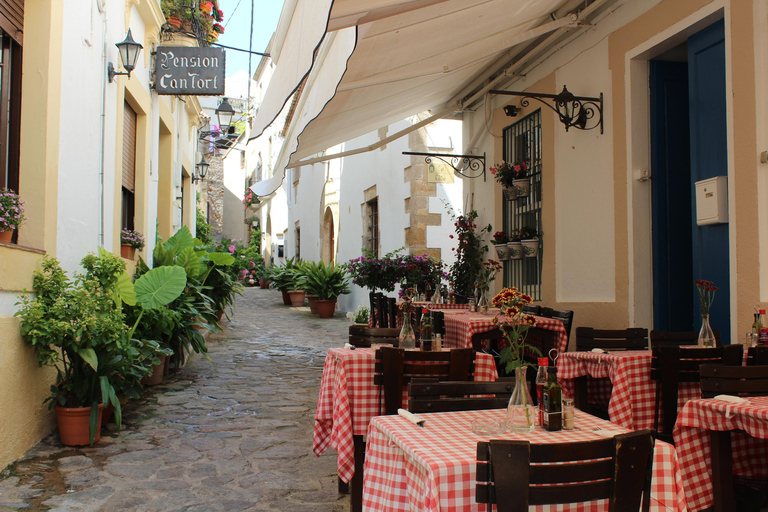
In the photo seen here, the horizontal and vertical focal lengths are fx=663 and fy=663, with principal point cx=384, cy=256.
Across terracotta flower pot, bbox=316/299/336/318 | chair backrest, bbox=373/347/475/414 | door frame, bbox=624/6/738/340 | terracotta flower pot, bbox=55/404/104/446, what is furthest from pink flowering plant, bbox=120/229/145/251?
terracotta flower pot, bbox=316/299/336/318

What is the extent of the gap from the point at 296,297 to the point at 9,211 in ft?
41.5

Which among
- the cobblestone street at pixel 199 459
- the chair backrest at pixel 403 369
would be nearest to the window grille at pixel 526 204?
the cobblestone street at pixel 199 459

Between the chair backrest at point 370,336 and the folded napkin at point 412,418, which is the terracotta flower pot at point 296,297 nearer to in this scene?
the chair backrest at point 370,336

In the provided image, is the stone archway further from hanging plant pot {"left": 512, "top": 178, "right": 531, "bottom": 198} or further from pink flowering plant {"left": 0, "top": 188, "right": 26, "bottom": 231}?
pink flowering plant {"left": 0, "top": 188, "right": 26, "bottom": 231}

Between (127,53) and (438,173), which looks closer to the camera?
(127,53)

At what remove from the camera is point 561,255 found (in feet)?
20.7

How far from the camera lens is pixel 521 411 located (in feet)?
7.16

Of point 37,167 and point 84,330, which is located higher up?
point 37,167

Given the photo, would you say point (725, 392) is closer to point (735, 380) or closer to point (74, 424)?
point (735, 380)

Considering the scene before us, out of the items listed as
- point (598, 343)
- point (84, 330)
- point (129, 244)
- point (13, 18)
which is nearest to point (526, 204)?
point (598, 343)

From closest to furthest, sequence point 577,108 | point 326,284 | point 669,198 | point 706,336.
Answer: point 706,336
point 669,198
point 577,108
point 326,284

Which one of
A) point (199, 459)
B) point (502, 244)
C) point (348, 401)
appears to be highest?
point (502, 244)

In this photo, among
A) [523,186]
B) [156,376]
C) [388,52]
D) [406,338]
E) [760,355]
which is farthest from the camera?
[523,186]

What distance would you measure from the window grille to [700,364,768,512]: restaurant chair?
4.02 metres
